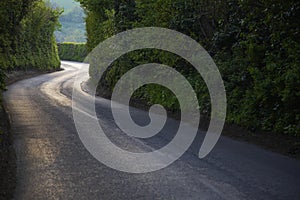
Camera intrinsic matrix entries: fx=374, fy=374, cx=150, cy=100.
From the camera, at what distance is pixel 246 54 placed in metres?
12.5

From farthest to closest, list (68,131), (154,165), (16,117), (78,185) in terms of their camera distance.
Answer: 1. (16,117)
2. (68,131)
3. (154,165)
4. (78,185)

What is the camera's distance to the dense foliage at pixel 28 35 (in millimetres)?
32469

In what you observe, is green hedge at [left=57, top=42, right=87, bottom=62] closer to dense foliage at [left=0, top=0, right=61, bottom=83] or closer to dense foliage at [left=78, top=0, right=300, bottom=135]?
dense foliage at [left=0, top=0, right=61, bottom=83]

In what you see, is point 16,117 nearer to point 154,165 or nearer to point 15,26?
point 154,165

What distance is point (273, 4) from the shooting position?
417 inches

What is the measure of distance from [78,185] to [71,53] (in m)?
70.6

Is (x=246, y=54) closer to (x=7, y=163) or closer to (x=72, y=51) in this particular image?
(x=7, y=163)

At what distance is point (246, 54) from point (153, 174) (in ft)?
23.0

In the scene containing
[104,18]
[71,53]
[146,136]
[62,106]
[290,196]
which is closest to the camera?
[290,196]

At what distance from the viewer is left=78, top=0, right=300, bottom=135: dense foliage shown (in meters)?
9.76

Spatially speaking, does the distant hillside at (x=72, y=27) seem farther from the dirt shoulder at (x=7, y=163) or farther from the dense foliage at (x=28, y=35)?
the dirt shoulder at (x=7, y=163)

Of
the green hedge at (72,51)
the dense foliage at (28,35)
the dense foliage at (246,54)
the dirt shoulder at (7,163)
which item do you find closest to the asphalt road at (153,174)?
the dirt shoulder at (7,163)

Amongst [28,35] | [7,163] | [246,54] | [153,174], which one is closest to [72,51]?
[28,35]

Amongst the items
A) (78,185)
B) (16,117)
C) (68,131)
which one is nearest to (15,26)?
(16,117)
